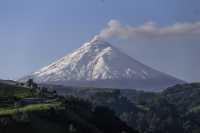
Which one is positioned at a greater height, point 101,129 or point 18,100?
point 18,100

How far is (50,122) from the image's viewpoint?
477 ft

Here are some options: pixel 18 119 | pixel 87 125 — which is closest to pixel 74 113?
pixel 87 125

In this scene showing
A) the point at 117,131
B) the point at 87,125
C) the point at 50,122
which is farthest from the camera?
the point at 117,131

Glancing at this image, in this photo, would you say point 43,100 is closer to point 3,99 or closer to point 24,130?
point 3,99

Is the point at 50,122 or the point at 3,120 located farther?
the point at 50,122

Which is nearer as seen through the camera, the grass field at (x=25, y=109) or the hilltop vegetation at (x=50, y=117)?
the hilltop vegetation at (x=50, y=117)

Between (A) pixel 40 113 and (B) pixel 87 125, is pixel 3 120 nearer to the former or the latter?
(A) pixel 40 113

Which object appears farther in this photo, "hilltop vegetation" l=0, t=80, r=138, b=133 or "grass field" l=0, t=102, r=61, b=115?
"grass field" l=0, t=102, r=61, b=115

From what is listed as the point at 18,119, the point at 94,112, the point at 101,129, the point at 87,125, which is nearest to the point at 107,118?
the point at 94,112

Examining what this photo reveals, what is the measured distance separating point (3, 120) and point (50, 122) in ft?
60.1

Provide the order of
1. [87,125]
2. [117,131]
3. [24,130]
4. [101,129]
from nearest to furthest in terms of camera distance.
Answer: [24,130], [87,125], [101,129], [117,131]

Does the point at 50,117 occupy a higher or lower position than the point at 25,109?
lower

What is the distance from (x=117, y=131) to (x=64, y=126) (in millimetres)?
44026

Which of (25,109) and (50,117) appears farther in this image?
(25,109)
